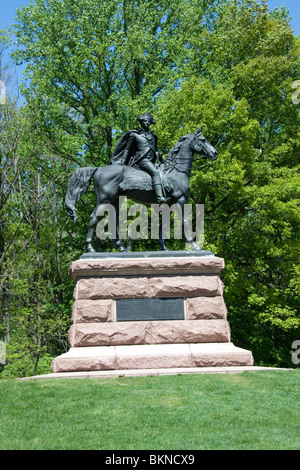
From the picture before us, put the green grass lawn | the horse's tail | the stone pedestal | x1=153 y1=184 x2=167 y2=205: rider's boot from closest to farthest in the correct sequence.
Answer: the green grass lawn
the stone pedestal
x1=153 y1=184 x2=167 y2=205: rider's boot
the horse's tail

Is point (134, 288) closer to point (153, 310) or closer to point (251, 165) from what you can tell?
point (153, 310)

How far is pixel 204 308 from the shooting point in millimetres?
10180

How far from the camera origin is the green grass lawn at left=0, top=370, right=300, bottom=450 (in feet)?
17.2

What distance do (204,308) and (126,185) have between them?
2.95m

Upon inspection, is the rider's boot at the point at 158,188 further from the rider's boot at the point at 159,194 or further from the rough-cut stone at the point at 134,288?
the rough-cut stone at the point at 134,288

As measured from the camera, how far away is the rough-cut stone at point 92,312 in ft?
32.6

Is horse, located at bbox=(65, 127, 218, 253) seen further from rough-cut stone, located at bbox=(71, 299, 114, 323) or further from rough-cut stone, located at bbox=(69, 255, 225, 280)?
rough-cut stone, located at bbox=(71, 299, 114, 323)

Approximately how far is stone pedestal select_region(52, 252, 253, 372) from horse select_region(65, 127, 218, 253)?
0.72 m

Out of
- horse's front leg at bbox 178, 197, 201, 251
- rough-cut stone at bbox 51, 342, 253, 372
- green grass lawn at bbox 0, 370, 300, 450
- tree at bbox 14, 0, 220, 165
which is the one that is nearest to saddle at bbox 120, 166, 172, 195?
horse's front leg at bbox 178, 197, 201, 251

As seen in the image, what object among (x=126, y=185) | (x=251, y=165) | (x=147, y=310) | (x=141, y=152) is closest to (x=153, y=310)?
(x=147, y=310)

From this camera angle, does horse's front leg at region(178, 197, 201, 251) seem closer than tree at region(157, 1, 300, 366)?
Yes

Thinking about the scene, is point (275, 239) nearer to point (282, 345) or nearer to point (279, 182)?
point (279, 182)

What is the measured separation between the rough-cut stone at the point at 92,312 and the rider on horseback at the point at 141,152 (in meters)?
2.41

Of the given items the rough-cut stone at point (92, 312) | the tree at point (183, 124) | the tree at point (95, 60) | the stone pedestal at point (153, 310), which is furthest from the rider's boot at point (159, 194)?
the tree at point (95, 60)
